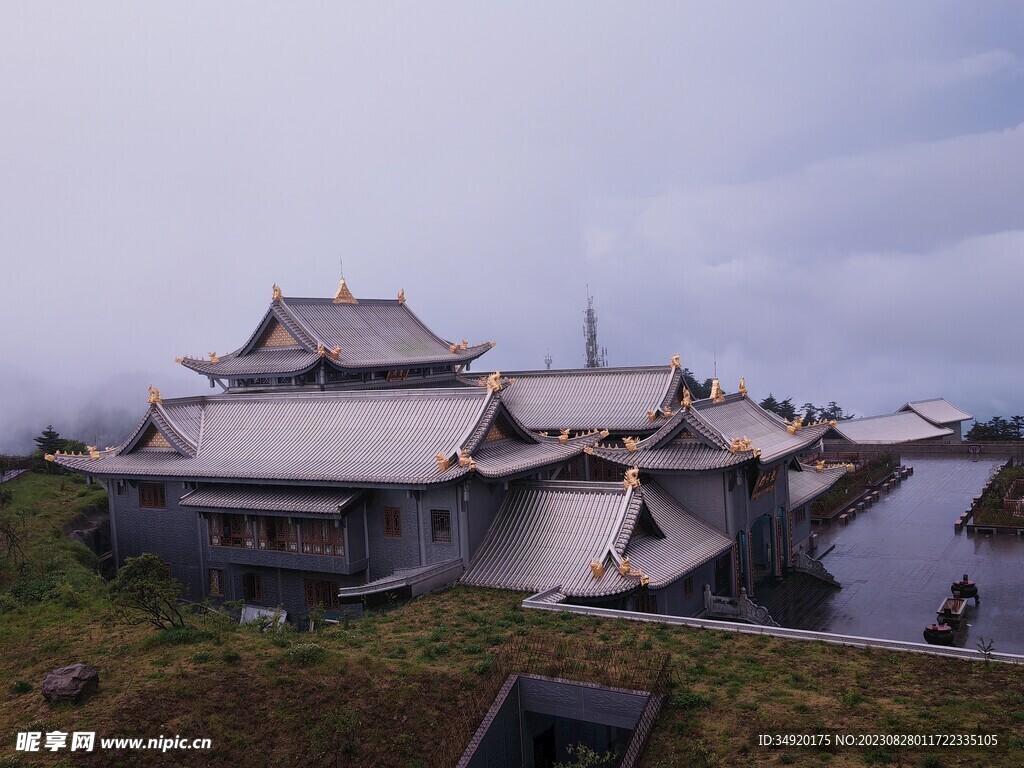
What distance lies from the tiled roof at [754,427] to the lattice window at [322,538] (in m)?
10.8

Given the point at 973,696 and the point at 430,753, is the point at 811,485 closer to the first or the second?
the point at 973,696

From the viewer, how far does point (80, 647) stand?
1747 cm

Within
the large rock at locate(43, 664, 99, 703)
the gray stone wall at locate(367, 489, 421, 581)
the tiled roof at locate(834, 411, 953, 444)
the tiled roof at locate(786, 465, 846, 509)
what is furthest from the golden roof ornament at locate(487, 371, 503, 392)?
the tiled roof at locate(834, 411, 953, 444)

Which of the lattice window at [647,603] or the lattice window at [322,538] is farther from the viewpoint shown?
the lattice window at [322,538]

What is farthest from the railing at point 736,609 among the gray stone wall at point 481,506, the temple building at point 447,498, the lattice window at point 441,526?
the lattice window at point 441,526

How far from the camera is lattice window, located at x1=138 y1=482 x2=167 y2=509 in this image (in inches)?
1119

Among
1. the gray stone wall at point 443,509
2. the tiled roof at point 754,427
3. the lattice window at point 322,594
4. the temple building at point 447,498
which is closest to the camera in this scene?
the temple building at point 447,498

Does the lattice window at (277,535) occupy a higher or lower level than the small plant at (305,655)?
higher

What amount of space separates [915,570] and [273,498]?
69.1 feet

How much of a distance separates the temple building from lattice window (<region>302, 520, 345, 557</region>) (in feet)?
0.14

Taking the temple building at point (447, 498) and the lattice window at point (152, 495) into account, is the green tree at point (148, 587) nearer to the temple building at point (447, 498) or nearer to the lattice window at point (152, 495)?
the temple building at point (447, 498)

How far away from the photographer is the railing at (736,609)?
23312 mm

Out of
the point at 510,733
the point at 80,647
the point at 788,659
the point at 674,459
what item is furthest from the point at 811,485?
the point at 80,647

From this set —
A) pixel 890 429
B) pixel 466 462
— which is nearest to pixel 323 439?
pixel 466 462
